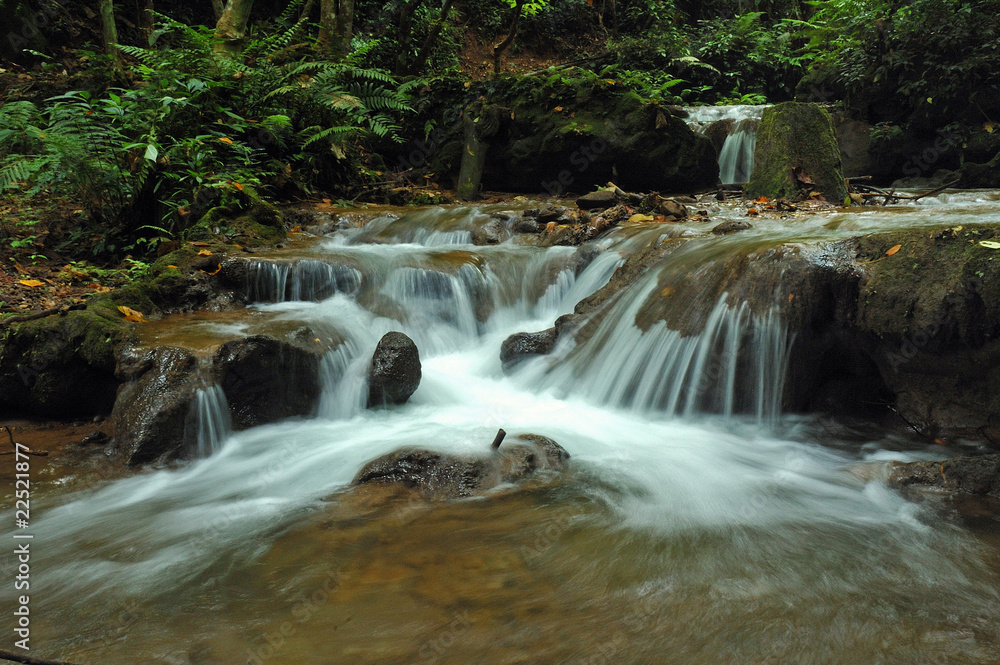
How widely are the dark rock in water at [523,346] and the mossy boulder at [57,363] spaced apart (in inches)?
122

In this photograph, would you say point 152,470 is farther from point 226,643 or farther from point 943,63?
point 943,63

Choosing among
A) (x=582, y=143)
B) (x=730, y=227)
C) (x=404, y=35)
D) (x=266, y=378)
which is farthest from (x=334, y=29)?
(x=266, y=378)

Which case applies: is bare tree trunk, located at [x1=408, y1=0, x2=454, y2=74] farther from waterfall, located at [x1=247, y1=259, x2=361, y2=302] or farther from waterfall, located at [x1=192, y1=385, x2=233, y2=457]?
waterfall, located at [x1=192, y1=385, x2=233, y2=457]

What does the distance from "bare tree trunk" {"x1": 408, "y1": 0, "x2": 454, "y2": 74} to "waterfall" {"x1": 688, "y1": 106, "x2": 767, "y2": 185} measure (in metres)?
5.78

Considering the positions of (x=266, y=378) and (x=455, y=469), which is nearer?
(x=455, y=469)

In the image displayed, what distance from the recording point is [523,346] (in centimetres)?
564

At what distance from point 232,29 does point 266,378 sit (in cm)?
939

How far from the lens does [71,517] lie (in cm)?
323

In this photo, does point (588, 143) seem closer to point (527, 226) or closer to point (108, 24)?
point (527, 226)

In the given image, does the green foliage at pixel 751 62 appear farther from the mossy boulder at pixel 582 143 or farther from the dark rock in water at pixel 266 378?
the dark rock in water at pixel 266 378

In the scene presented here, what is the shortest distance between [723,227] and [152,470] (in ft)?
18.4

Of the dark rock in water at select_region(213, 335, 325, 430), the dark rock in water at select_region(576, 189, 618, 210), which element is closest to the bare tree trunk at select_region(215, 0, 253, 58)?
the dark rock in water at select_region(576, 189, 618, 210)

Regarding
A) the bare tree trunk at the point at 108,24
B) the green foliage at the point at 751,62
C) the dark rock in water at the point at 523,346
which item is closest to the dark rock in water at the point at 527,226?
the dark rock in water at the point at 523,346

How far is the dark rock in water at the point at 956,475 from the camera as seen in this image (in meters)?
3.15
